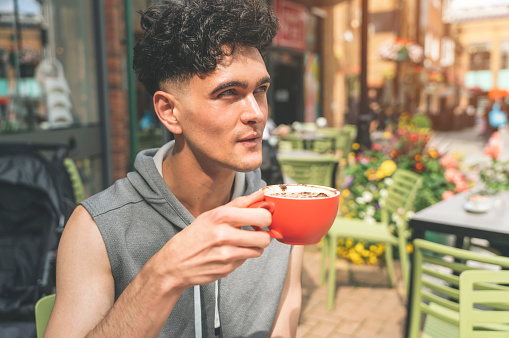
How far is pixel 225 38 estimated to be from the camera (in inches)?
47.3

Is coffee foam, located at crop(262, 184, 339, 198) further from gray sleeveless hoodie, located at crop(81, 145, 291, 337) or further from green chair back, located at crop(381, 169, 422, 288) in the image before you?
green chair back, located at crop(381, 169, 422, 288)

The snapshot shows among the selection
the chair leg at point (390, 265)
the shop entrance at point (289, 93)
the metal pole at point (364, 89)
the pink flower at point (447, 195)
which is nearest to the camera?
the chair leg at point (390, 265)

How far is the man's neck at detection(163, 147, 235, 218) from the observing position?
1.36m

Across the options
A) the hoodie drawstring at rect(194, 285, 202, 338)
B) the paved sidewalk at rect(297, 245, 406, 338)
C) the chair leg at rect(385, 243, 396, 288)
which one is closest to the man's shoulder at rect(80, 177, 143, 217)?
the hoodie drawstring at rect(194, 285, 202, 338)

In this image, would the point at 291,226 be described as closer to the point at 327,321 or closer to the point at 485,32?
the point at 327,321

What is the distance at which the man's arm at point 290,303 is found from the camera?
4.78 ft

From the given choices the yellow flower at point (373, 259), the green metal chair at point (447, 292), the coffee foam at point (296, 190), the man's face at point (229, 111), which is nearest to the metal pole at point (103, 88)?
the yellow flower at point (373, 259)

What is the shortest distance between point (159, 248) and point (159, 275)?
0.38 metres

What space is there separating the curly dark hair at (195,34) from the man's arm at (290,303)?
74 centimetres

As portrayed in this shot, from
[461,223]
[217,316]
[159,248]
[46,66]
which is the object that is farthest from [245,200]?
[46,66]

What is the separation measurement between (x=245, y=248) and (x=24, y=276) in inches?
91.4

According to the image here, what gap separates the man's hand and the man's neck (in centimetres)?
44

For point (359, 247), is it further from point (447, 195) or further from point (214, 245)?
point (214, 245)

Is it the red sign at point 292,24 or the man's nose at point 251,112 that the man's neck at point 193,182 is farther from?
the red sign at point 292,24
